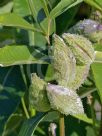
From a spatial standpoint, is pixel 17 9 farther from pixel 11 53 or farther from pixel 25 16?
pixel 11 53

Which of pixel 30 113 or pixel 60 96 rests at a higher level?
pixel 60 96

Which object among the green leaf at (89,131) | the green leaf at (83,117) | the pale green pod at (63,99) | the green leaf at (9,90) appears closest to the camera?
the pale green pod at (63,99)

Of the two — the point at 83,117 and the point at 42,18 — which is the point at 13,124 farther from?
the point at 42,18

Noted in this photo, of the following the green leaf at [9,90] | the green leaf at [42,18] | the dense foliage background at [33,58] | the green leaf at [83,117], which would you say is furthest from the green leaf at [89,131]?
the green leaf at [42,18]

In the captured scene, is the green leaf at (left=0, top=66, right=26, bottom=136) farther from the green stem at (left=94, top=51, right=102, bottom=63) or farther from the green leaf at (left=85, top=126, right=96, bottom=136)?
the green leaf at (left=85, top=126, right=96, bottom=136)

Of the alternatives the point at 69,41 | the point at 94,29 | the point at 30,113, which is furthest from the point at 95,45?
the point at 30,113

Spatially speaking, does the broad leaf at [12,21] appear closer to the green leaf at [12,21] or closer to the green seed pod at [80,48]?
the green leaf at [12,21]
